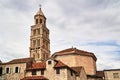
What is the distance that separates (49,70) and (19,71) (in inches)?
337

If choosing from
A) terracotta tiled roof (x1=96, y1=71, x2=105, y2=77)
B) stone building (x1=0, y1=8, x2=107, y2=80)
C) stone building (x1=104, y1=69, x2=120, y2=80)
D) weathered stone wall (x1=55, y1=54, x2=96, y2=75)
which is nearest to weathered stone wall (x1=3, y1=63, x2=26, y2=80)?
stone building (x1=0, y1=8, x2=107, y2=80)

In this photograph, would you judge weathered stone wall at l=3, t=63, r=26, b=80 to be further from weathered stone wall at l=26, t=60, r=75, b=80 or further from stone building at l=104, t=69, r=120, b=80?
stone building at l=104, t=69, r=120, b=80

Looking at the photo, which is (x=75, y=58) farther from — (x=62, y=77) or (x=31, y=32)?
(x=31, y=32)

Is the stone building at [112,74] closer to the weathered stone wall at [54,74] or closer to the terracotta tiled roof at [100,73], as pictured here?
the terracotta tiled roof at [100,73]

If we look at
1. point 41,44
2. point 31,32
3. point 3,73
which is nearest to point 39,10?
point 31,32

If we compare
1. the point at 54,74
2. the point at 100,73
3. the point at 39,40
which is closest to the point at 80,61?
the point at 100,73

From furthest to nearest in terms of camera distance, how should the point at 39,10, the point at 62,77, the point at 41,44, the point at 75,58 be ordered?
the point at 39,10, the point at 41,44, the point at 75,58, the point at 62,77

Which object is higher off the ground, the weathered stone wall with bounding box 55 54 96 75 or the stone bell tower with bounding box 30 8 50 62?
the stone bell tower with bounding box 30 8 50 62

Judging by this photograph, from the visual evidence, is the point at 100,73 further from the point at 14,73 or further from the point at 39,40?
the point at 39,40

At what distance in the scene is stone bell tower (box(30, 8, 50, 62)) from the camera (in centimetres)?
7900

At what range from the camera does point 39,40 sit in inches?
3201

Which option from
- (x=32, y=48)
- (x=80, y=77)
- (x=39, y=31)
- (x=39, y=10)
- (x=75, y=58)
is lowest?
(x=80, y=77)

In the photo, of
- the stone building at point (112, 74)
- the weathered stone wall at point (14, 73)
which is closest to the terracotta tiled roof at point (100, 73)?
the stone building at point (112, 74)

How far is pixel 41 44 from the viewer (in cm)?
7994
